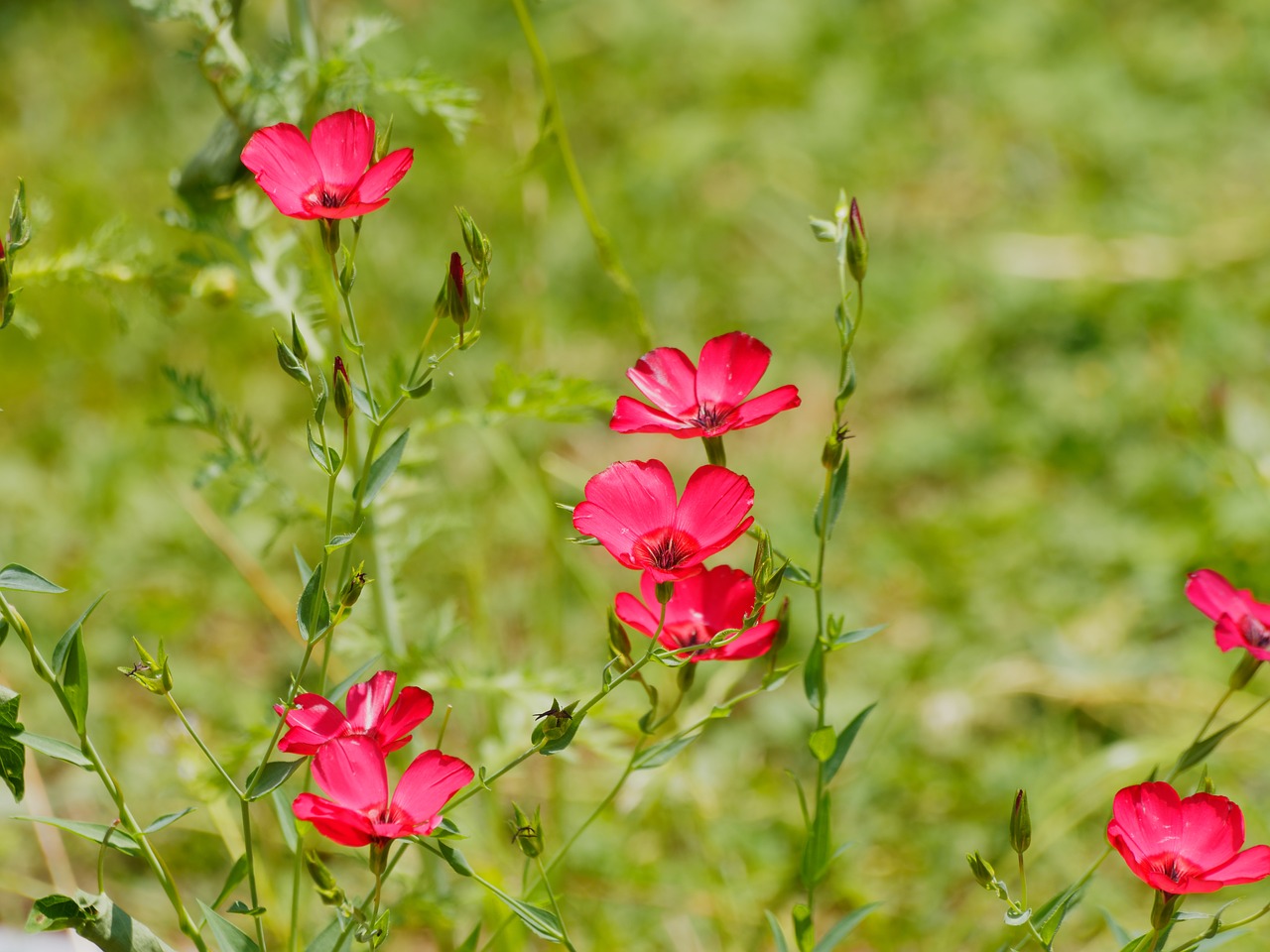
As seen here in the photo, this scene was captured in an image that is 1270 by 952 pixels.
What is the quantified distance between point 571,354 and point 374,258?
394 mm

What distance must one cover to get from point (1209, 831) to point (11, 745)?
0.66 metres

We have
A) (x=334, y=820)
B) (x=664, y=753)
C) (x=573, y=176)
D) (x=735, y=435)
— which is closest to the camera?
(x=334, y=820)

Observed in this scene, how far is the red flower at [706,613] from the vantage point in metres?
0.76

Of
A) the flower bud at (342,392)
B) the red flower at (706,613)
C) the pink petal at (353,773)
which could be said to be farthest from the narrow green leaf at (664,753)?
the flower bud at (342,392)

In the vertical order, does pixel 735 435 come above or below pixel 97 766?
below

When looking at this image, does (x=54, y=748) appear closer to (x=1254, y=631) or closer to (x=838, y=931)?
(x=838, y=931)

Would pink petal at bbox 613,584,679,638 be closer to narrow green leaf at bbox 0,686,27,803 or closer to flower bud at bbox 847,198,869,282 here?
flower bud at bbox 847,198,869,282

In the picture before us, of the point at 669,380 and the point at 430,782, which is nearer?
the point at 430,782

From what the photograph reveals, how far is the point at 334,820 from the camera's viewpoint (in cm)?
65

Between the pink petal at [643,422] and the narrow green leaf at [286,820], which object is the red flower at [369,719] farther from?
the pink petal at [643,422]

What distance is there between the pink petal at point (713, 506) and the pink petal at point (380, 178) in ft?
0.75

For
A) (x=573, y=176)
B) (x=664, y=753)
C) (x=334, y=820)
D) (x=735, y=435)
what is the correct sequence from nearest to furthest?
(x=334, y=820) → (x=664, y=753) → (x=573, y=176) → (x=735, y=435)

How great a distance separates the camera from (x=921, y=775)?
1.50m

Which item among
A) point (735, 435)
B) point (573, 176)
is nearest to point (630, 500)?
point (573, 176)
